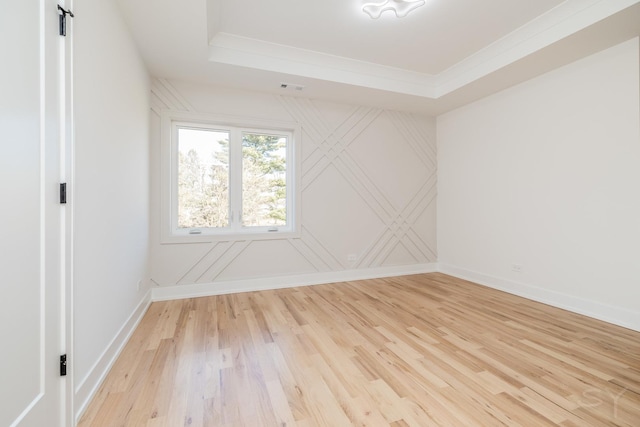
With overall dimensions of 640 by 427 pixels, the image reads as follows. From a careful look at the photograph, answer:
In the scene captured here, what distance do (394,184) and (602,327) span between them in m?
2.91

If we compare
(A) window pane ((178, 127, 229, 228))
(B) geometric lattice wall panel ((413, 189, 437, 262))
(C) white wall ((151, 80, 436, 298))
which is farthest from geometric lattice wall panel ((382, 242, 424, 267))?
(A) window pane ((178, 127, 229, 228))

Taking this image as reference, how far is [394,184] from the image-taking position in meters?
4.55

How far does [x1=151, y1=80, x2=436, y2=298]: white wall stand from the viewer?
3418 millimetres

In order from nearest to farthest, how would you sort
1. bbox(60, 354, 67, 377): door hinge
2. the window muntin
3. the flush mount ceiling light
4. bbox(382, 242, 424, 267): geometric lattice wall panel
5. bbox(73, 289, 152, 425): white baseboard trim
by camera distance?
bbox(60, 354, 67, 377): door hinge → bbox(73, 289, 152, 425): white baseboard trim → the flush mount ceiling light → the window muntin → bbox(382, 242, 424, 267): geometric lattice wall panel

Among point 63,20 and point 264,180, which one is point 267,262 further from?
point 63,20

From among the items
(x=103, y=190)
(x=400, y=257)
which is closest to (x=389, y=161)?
(x=400, y=257)

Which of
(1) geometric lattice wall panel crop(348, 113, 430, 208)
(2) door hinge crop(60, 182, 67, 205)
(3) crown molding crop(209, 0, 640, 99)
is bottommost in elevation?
(2) door hinge crop(60, 182, 67, 205)

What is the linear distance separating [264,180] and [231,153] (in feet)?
1.90

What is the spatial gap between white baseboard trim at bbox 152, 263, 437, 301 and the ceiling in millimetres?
2604

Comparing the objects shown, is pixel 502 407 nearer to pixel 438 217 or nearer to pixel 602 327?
pixel 602 327

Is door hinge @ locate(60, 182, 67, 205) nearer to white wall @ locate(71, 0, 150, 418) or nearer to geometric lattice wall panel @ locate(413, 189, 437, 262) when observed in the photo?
white wall @ locate(71, 0, 150, 418)

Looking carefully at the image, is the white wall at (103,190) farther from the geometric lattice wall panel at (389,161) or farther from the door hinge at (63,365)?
the geometric lattice wall panel at (389,161)

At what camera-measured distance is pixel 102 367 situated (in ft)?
5.76

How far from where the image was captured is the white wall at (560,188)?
2621 mm
